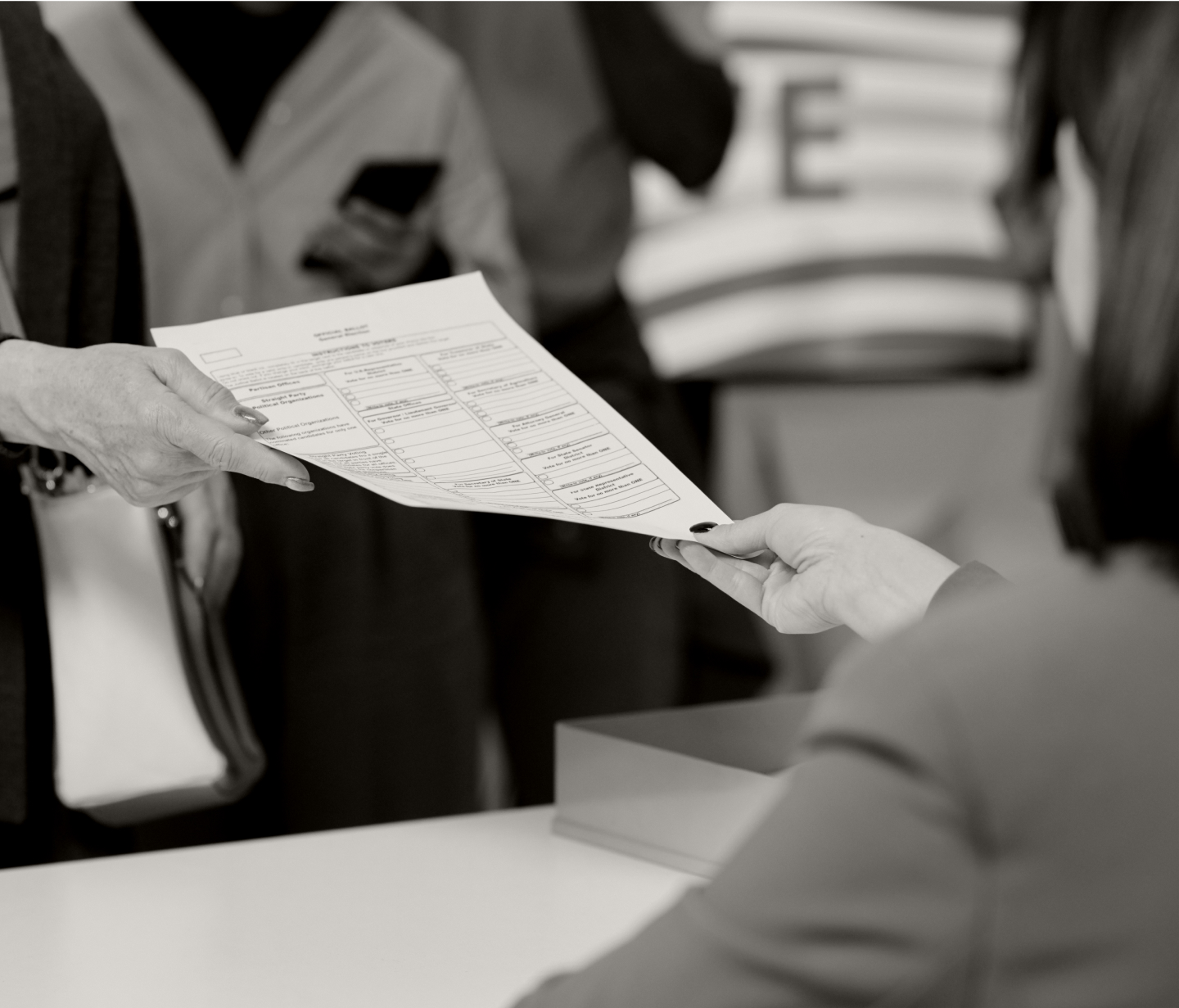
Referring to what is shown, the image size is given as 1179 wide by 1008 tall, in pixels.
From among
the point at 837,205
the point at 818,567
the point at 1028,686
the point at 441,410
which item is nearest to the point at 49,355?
the point at 441,410

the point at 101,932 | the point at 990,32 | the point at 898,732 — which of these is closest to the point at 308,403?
the point at 101,932

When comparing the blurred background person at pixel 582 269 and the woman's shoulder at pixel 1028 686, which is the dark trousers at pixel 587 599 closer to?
the blurred background person at pixel 582 269

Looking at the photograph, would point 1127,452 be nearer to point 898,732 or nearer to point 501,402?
point 898,732

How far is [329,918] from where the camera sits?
98 cm

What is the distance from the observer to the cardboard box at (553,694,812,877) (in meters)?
1.05

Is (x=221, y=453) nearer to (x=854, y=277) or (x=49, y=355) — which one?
(x=49, y=355)

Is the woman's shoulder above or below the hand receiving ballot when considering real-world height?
above

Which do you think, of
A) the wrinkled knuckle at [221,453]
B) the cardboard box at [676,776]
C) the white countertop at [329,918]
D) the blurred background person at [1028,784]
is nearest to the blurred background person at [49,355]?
the wrinkled knuckle at [221,453]

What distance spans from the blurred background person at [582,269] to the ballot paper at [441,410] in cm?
107

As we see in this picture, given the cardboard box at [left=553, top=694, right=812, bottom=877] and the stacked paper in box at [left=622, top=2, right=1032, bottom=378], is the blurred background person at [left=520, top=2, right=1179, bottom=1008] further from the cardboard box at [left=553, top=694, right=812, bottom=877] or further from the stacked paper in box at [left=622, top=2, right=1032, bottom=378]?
the stacked paper in box at [left=622, top=2, right=1032, bottom=378]

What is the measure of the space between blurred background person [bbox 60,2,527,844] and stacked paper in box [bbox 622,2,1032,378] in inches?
38.6

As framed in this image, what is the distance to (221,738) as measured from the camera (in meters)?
1.22

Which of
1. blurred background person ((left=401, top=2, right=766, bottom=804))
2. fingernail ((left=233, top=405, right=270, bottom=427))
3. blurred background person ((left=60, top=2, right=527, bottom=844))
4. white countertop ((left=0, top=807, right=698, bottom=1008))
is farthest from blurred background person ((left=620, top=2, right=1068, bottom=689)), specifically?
fingernail ((left=233, top=405, right=270, bottom=427))

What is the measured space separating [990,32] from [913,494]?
3.02ft
